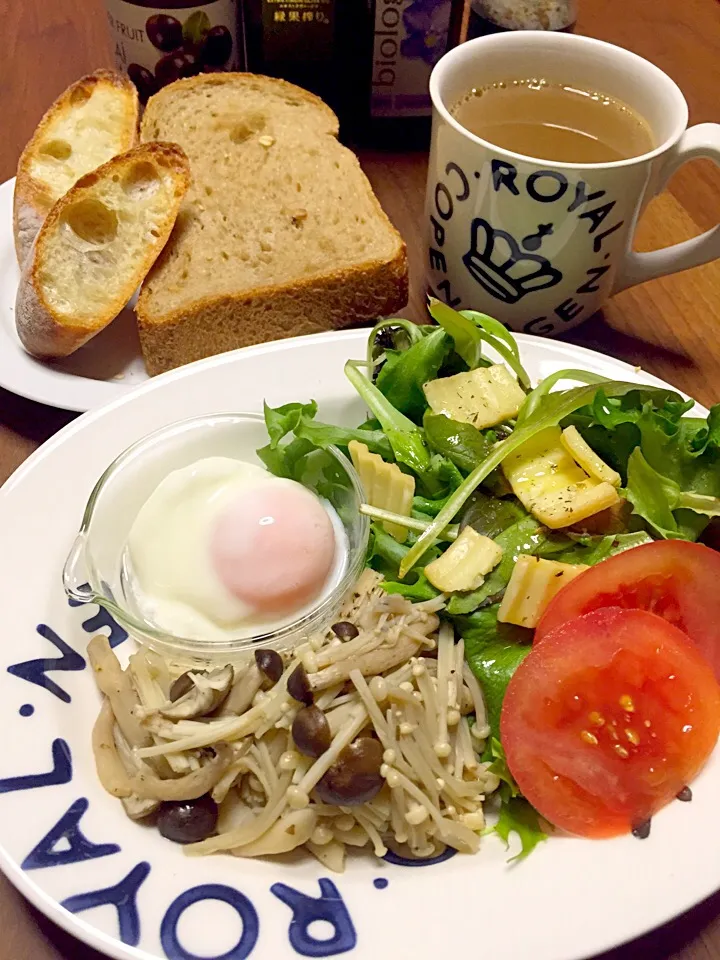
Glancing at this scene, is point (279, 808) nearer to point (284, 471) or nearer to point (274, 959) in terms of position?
point (274, 959)

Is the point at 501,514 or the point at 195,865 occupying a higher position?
the point at 501,514

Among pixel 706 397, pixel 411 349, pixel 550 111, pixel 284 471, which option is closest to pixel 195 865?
pixel 284 471

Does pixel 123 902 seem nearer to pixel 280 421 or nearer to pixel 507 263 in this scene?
pixel 280 421

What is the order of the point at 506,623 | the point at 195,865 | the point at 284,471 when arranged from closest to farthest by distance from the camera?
the point at 195,865, the point at 506,623, the point at 284,471

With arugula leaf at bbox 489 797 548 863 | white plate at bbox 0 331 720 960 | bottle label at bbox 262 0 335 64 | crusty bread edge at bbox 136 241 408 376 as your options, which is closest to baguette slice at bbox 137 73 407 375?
crusty bread edge at bbox 136 241 408 376

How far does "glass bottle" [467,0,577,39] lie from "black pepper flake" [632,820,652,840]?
202 cm

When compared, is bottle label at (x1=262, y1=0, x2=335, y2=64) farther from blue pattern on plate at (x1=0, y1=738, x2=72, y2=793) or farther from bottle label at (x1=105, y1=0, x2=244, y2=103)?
blue pattern on plate at (x1=0, y1=738, x2=72, y2=793)

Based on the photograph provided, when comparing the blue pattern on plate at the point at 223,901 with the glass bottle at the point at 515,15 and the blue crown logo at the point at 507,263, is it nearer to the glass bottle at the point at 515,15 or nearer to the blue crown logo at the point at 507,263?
the blue crown logo at the point at 507,263

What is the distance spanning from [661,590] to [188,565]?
728 mm

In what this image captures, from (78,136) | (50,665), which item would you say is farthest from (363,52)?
(50,665)

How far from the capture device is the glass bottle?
219cm

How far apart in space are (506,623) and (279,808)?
42 cm

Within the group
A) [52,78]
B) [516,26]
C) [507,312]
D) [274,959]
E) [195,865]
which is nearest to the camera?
[274,959]

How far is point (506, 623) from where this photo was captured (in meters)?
1.22
